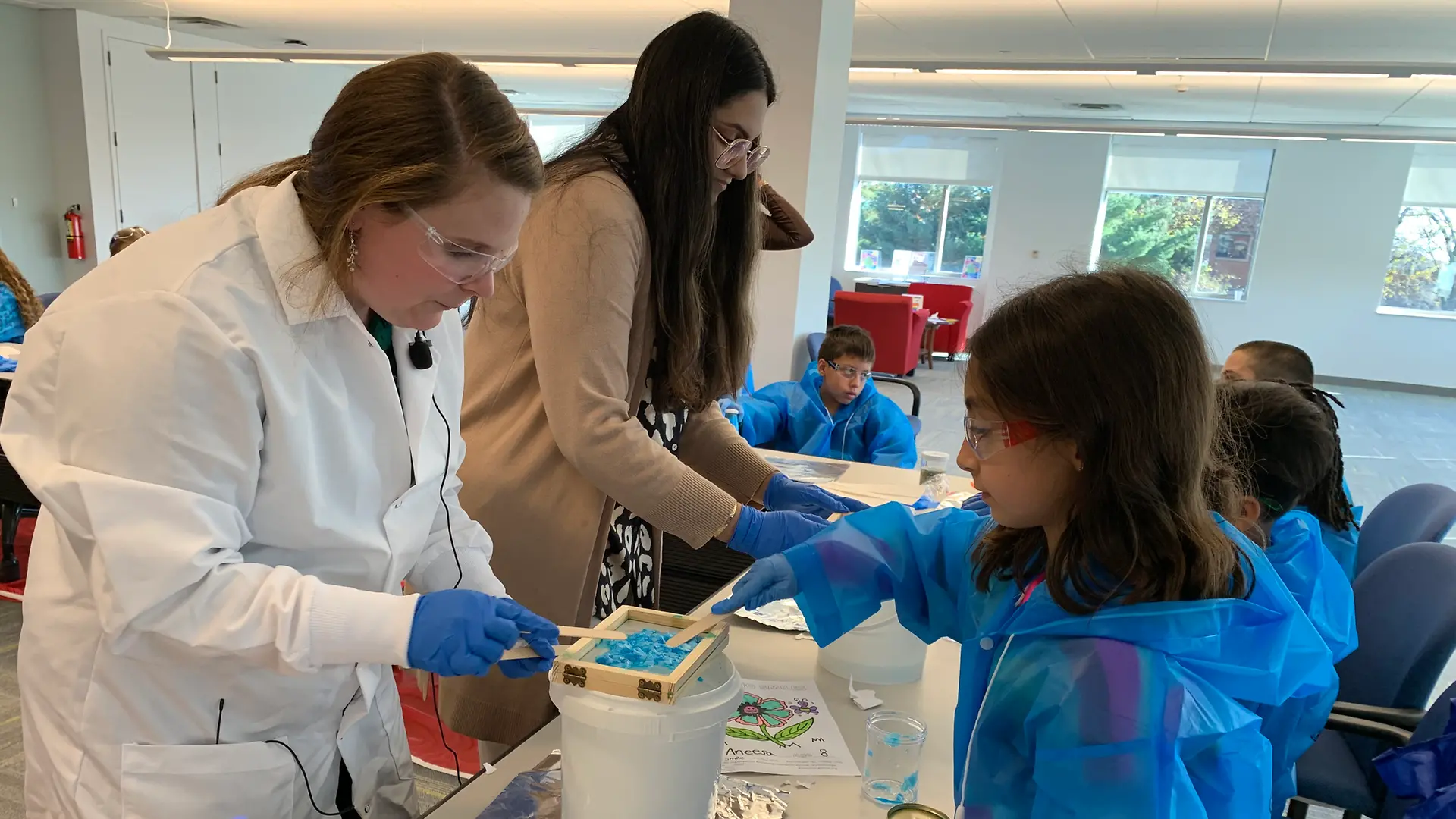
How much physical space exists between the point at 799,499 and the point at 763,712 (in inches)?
19.7

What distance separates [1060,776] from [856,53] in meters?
7.37

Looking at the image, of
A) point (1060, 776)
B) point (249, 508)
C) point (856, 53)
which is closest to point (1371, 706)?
point (1060, 776)

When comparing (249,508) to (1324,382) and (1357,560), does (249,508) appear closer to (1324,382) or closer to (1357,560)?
(1357,560)

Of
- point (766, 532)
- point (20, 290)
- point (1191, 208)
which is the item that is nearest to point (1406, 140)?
point (1191, 208)

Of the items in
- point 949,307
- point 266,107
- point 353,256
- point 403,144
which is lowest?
point 949,307

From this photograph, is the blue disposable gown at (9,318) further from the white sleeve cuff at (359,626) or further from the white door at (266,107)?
the white door at (266,107)

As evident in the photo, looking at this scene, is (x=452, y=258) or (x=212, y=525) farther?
(x=452, y=258)

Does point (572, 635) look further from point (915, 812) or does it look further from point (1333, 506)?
point (1333, 506)

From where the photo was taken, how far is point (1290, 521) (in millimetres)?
1650

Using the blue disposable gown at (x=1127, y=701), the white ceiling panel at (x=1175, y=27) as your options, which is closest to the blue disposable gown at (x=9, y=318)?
the blue disposable gown at (x=1127, y=701)

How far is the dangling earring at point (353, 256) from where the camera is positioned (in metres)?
0.96

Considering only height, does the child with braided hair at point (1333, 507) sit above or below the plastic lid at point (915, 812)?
above

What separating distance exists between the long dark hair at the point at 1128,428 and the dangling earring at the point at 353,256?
72cm

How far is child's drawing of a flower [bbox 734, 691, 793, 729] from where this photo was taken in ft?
4.33
